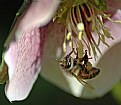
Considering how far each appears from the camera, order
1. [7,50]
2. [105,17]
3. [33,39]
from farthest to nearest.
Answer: [105,17], [33,39], [7,50]

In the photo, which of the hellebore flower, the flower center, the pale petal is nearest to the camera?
the pale petal

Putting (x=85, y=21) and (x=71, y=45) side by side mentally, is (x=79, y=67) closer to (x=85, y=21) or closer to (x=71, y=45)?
(x=71, y=45)

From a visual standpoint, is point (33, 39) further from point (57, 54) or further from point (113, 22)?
point (113, 22)

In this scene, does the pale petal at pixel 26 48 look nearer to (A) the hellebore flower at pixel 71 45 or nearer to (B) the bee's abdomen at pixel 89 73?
(A) the hellebore flower at pixel 71 45

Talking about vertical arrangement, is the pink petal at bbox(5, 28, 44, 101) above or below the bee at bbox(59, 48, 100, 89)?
above

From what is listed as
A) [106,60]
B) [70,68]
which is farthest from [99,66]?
[70,68]

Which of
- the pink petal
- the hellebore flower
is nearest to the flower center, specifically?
the hellebore flower

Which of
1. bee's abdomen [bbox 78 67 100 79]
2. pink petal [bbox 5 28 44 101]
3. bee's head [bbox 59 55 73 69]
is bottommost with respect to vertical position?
bee's abdomen [bbox 78 67 100 79]

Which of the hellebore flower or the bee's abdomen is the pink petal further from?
the bee's abdomen
